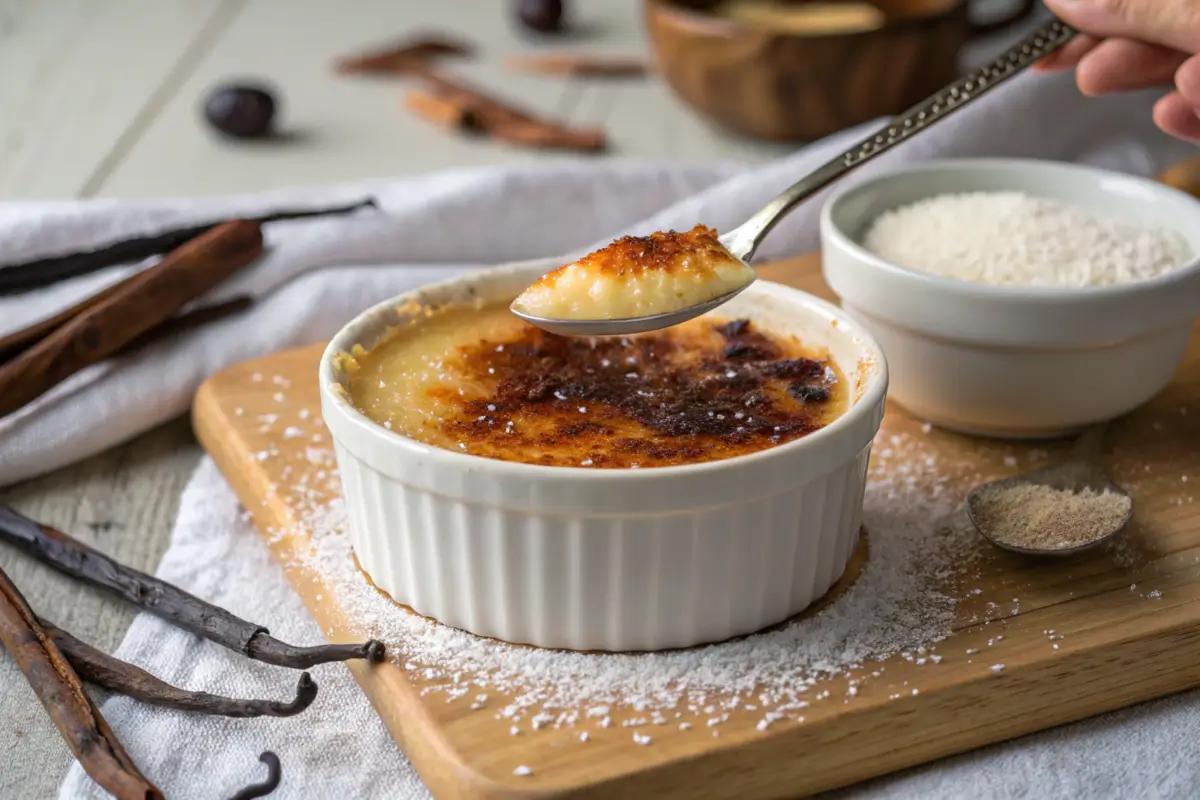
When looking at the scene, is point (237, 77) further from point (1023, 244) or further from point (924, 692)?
point (924, 692)

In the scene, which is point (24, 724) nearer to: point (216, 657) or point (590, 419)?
point (216, 657)

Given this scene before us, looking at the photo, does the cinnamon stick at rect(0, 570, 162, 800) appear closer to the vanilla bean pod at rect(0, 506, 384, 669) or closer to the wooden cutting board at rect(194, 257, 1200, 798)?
the vanilla bean pod at rect(0, 506, 384, 669)

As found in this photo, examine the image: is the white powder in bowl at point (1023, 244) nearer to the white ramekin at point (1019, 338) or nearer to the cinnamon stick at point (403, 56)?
the white ramekin at point (1019, 338)

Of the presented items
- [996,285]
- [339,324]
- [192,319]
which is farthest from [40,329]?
[996,285]

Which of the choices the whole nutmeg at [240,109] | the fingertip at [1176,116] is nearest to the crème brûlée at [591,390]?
the fingertip at [1176,116]

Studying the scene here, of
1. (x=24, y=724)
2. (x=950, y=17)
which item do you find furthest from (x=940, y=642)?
(x=950, y=17)

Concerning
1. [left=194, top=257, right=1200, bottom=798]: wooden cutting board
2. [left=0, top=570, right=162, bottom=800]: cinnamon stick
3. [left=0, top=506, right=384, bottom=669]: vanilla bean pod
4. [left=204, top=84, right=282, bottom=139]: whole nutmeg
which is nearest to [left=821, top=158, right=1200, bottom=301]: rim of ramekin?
[left=194, top=257, right=1200, bottom=798]: wooden cutting board

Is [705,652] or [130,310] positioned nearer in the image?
[705,652]
